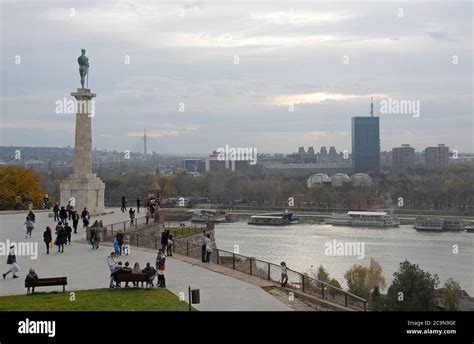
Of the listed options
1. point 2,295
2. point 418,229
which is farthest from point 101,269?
point 418,229

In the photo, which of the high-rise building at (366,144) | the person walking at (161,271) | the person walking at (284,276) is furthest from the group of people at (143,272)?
the high-rise building at (366,144)

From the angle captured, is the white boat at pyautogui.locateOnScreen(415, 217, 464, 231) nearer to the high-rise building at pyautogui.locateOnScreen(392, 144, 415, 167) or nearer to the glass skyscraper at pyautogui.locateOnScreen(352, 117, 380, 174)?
the glass skyscraper at pyautogui.locateOnScreen(352, 117, 380, 174)

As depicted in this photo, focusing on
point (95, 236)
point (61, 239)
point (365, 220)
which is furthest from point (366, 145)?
point (61, 239)

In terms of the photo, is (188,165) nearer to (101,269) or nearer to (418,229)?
(418,229)

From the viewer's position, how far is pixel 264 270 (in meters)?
12.4

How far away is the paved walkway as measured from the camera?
32.4ft

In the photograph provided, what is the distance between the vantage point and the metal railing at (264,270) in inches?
410

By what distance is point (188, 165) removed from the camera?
136 meters

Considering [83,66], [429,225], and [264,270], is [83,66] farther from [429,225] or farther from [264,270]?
[429,225]

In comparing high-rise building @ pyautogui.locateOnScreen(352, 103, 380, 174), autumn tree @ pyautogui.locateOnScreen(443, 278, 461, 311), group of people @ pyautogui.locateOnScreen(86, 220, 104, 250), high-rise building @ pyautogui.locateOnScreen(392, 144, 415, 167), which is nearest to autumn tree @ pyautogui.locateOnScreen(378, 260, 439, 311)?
autumn tree @ pyautogui.locateOnScreen(443, 278, 461, 311)

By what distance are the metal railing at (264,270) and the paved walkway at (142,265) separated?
0.78m

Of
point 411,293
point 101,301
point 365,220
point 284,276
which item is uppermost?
point 284,276

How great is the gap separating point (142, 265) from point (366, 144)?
9486 cm
